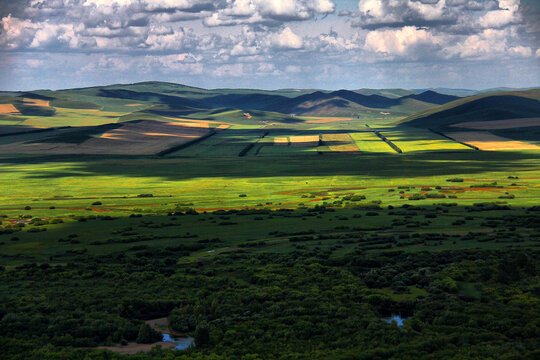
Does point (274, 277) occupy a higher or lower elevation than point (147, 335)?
higher

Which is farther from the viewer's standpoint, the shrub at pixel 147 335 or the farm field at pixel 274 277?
the shrub at pixel 147 335

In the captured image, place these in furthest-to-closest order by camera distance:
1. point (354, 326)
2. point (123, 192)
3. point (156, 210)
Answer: point (123, 192) → point (156, 210) → point (354, 326)

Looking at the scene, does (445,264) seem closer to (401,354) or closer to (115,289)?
(401,354)

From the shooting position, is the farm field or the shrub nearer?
the farm field

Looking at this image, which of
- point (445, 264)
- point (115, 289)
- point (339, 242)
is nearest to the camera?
point (115, 289)

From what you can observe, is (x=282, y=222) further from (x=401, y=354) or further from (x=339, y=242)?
(x=401, y=354)

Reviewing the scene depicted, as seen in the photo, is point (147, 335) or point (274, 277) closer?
point (147, 335)

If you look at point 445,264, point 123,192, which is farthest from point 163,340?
point 123,192

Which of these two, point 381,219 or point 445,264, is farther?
point 381,219

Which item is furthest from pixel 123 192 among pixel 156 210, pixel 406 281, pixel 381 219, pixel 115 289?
pixel 406 281
